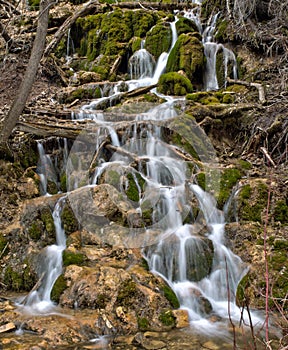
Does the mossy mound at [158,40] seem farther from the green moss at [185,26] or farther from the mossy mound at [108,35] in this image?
the mossy mound at [108,35]

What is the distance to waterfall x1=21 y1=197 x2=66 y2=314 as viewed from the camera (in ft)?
15.2

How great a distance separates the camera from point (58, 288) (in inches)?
188

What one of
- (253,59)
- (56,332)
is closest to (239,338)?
(56,332)

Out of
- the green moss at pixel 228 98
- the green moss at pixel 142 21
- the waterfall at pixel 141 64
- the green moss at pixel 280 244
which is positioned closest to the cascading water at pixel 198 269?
the green moss at pixel 280 244

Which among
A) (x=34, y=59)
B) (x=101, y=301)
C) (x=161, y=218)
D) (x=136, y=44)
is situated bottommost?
(x=101, y=301)

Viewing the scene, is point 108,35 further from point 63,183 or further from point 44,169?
point 63,183

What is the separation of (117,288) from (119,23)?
40.6ft

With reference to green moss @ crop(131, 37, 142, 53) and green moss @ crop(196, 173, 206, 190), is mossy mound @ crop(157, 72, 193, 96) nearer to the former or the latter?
green moss @ crop(131, 37, 142, 53)

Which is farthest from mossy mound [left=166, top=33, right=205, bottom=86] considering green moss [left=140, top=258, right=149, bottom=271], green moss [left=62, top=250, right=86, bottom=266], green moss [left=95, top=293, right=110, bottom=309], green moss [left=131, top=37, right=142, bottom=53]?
green moss [left=95, top=293, right=110, bottom=309]

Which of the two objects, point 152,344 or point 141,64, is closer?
point 152,344

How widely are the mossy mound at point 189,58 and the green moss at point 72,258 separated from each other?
7883 mm

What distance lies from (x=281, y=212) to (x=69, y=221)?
340 centimetres

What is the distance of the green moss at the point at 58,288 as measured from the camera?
15.5ft

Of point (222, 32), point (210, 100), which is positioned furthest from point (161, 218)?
point (222, 32)
